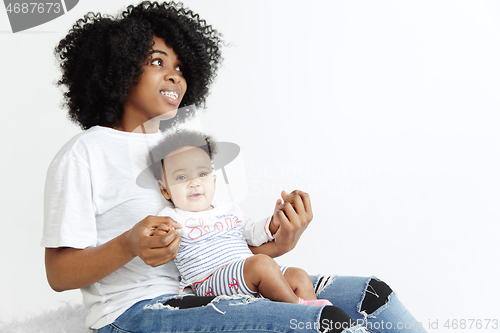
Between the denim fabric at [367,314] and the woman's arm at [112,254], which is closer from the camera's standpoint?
the woman's arm at [112,254]

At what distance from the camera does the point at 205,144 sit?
4.10 feet

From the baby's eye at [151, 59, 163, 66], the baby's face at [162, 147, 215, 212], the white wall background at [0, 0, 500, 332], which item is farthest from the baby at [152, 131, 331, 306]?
the white wall background at [0, 0, 500, 332]

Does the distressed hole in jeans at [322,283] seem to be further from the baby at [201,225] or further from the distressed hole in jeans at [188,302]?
the distressed hole in jeans at [188,302]

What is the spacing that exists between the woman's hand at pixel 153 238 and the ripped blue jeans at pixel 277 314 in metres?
0.13

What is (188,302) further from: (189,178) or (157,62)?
(157,62)

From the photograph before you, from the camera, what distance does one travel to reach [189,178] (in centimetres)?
120

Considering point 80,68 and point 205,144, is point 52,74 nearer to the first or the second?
point 80,68

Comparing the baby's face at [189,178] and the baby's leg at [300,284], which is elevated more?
the baby's face at [189,178]

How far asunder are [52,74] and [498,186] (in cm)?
246

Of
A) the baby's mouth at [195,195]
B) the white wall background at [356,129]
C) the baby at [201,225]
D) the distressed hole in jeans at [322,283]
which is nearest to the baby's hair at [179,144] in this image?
the baby at [201,225]

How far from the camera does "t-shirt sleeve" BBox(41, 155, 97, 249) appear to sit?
1.09 metres

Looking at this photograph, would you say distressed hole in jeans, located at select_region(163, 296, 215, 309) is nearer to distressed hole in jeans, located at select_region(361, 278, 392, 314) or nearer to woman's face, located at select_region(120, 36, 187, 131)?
distressed hole in jeans, located at select_region(361, 278, 392, 314)

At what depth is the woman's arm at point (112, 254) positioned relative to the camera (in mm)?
1001

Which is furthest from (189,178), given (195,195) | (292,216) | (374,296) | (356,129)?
(356,129)
